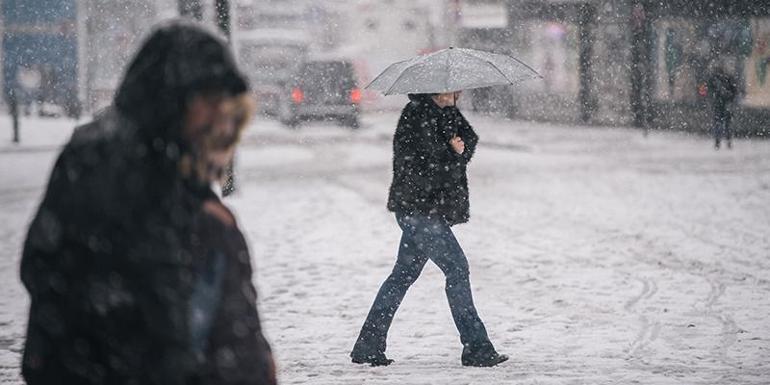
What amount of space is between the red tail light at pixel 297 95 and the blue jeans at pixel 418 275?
913 inches

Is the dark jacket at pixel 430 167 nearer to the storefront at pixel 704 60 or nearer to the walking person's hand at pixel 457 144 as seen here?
the walking person's hand at pixel 457 144

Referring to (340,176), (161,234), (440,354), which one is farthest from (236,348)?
(340,176)

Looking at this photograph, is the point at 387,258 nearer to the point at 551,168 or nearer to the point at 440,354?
the point at 440,354

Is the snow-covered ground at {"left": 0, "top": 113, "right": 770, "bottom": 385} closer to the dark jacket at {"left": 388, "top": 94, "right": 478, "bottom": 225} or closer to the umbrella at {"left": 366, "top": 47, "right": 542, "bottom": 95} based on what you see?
the dark jacket at {"left": 388, "top": 94, "right": 478, "bottom": 225}

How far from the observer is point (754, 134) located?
24984mm

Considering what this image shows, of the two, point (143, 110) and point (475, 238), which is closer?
point (143, 110)

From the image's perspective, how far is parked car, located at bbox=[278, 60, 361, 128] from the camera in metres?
29.2

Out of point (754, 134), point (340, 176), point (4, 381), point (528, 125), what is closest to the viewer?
point (4, 381)

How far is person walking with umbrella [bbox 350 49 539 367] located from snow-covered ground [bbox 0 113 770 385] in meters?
0.23

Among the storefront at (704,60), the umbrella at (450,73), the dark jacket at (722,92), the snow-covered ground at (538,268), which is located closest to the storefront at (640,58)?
the storefront at (704,60)

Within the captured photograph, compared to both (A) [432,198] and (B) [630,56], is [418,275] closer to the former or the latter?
(A) [432,198]

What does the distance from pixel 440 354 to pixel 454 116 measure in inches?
56.5

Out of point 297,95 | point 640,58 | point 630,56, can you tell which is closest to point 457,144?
point 297,95

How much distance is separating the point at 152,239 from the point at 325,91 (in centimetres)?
2717
